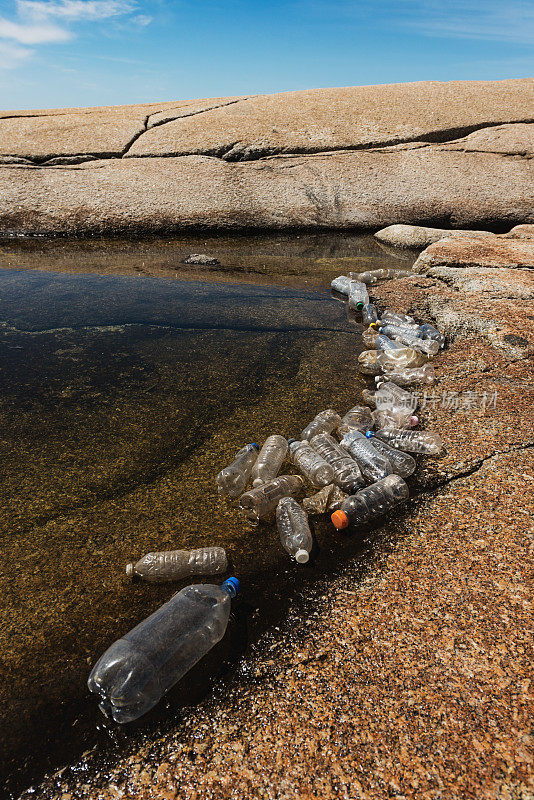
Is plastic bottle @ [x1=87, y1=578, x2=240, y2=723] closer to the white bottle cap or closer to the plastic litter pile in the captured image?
the plastic litter pile

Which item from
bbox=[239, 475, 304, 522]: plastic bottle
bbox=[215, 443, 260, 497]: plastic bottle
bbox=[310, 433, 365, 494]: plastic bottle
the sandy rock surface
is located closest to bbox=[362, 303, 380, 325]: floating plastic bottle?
bbox=[310, 433, 365, 494]: plastic bottle

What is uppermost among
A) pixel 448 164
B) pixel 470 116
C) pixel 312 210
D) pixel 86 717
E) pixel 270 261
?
pixel 470 116

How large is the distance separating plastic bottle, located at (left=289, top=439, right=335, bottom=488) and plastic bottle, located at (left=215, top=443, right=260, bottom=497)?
0.79ft

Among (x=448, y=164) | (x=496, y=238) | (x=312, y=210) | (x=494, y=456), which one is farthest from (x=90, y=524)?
(x=448, y=164)

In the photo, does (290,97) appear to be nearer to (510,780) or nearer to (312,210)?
(312,210)

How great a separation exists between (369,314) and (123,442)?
3023mm

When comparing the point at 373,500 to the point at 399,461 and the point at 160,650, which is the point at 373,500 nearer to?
the point at 399,461

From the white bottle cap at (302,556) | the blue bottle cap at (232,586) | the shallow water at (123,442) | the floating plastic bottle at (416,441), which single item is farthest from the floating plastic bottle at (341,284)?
the blue bottle cap at (232,586)

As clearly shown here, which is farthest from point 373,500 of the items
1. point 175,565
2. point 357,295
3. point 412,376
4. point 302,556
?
point 357,295

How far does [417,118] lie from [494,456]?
34.9ft

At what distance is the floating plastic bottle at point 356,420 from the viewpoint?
9.86 feet

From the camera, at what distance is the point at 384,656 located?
1.63 metres

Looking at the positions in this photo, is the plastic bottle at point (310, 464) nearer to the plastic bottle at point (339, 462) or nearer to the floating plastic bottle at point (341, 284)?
the plastic bottle at point (339, 462)

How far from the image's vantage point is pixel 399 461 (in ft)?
8.68
